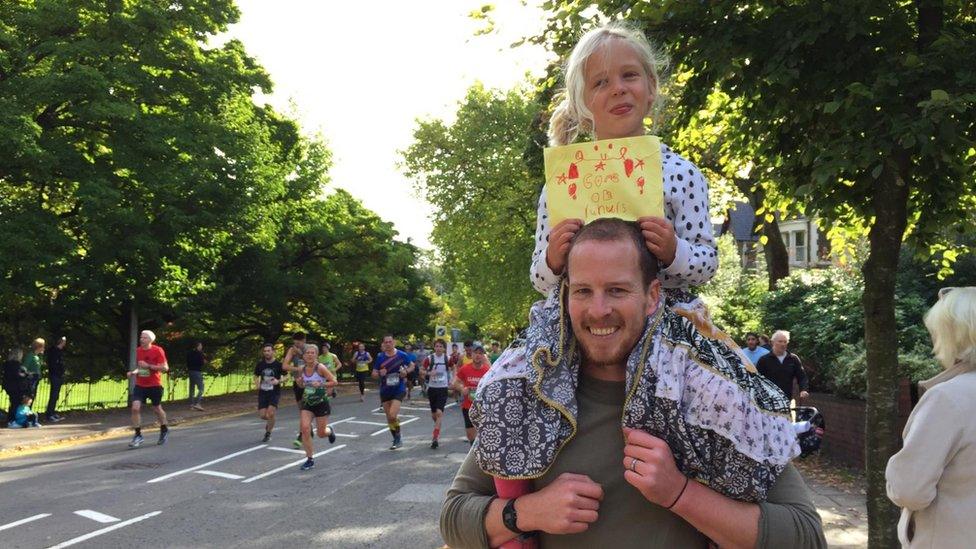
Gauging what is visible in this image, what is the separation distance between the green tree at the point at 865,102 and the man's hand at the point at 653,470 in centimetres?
384

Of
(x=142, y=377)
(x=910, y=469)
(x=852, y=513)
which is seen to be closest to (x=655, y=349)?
(x=910, y=469)

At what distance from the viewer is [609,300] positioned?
177 centimetres

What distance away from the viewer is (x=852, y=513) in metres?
9.41

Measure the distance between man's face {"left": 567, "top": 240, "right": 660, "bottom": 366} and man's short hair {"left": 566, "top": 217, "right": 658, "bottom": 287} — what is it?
18mm

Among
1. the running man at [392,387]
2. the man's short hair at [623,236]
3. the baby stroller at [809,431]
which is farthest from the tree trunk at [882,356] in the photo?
the running man at [392,387]

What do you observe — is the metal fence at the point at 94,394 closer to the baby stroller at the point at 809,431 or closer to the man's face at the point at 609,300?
the baby stroller at the point at 809,431

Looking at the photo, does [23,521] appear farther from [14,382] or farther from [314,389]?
[14,382]

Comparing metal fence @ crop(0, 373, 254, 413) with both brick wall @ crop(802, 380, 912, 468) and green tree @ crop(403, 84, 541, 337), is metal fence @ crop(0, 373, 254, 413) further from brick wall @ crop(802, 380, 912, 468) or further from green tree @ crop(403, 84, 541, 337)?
brick wall @ crop(802, 380, 912, 468)

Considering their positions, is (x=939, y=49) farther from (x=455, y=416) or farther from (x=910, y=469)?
(x=455, y=416)

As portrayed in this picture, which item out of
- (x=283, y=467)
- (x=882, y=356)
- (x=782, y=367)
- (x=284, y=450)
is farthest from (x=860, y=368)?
(x=284, y=450)

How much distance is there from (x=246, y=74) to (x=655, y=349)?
24334mm

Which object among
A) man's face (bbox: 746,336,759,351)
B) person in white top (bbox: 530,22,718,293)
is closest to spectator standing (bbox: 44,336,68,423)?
man's face (bbox: 746,336,759,351)

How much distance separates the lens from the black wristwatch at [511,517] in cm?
181

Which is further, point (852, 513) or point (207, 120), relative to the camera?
point (207, 120)
